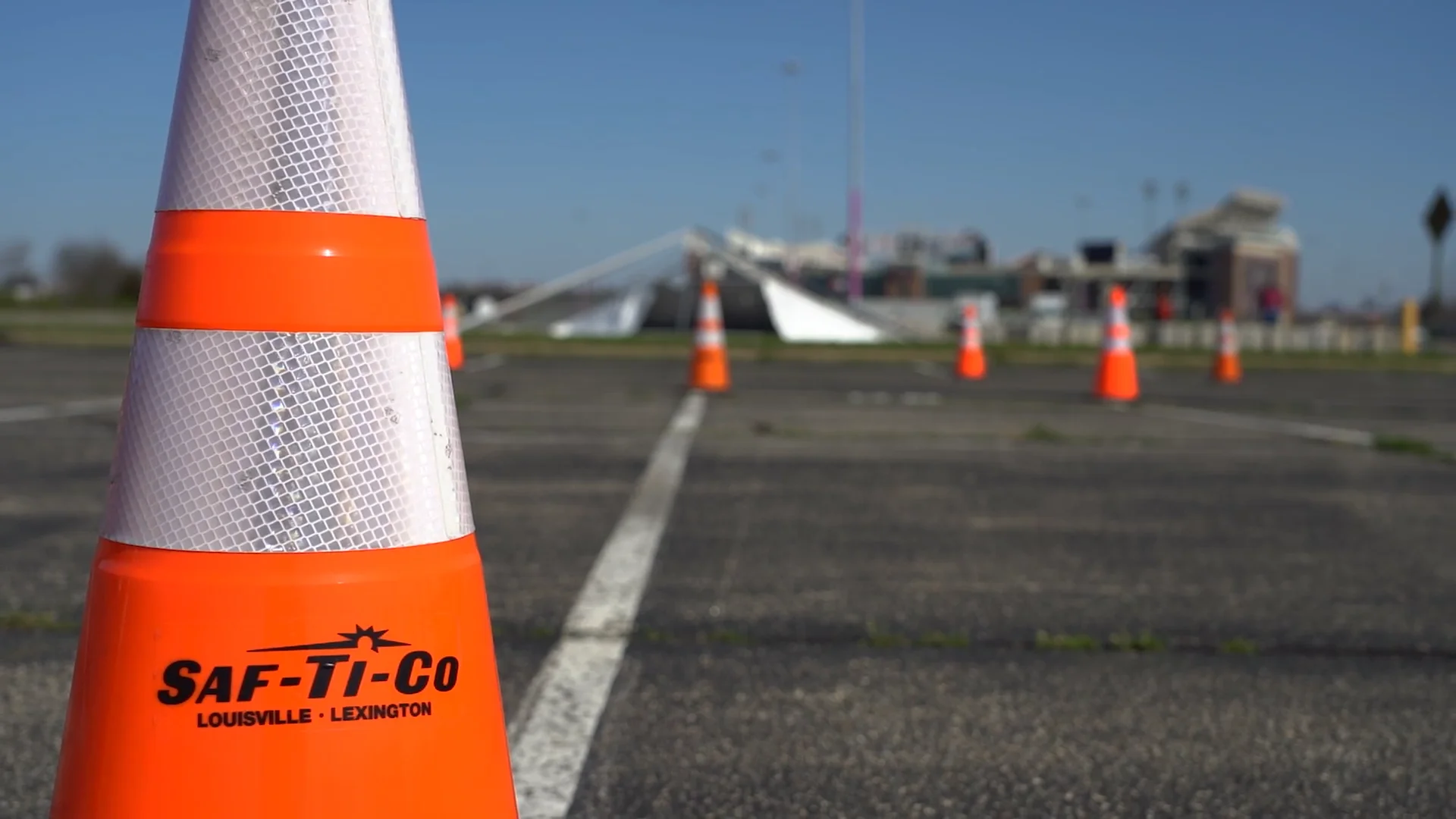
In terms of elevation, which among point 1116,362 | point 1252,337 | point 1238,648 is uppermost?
point 1116,362

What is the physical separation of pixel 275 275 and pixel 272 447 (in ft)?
0.79

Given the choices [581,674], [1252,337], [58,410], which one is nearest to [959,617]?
[581,674]

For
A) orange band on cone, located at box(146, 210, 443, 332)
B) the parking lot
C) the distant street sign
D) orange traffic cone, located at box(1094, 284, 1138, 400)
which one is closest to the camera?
orange band on cone, located at box(146, 210, 443, 332)

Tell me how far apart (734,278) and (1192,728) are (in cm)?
3546

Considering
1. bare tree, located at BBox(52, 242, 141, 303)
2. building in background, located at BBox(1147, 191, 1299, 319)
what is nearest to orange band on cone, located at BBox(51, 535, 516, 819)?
bare tree, located at BBox(52, 242, 141, 303)

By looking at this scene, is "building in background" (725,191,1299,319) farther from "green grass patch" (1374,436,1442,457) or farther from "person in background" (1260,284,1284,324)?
"green grass patch" (1374,436,1442,457)

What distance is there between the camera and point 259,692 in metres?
1.96

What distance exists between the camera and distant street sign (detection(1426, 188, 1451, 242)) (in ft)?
97.5

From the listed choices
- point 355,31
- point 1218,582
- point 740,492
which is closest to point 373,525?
point 355,31

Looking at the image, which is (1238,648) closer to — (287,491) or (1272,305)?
(287,491)

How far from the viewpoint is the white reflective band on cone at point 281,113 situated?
2.11m

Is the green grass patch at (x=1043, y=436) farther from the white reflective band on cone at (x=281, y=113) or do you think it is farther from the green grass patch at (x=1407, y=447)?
the white reflective band on cone at (x=281, y=113)

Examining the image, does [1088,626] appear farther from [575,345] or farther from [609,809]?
[575,345]

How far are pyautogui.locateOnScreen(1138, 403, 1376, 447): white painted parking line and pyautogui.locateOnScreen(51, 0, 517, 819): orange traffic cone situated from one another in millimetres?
8154
